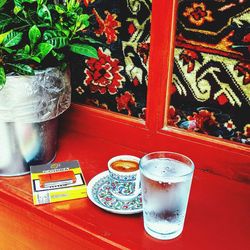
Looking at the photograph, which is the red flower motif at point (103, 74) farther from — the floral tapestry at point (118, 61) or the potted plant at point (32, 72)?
the potted plant at point (32, 72)

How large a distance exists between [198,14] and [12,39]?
0.50 metres

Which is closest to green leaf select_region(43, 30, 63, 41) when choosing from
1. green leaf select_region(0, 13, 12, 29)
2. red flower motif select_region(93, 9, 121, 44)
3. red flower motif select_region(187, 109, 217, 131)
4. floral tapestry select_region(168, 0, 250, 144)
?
green leaf select_region(0, 13, 12, 29)

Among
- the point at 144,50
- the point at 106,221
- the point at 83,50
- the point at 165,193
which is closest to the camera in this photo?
the point at 165,193

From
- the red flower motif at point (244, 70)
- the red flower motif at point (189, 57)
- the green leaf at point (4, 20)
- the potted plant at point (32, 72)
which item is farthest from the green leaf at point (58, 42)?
the red flower motif at point (244, 70)

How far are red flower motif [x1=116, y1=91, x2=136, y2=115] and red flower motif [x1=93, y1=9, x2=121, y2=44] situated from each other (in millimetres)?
177

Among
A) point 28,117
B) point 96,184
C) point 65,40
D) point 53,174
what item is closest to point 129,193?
point 96,184

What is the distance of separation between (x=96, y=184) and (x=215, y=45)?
50 centimetres

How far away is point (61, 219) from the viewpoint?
1070 millimetres

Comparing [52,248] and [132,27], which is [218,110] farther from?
[52,248]

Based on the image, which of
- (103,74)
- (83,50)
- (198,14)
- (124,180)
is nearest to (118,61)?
(103,74)

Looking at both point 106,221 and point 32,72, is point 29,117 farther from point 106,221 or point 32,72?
point 106,221

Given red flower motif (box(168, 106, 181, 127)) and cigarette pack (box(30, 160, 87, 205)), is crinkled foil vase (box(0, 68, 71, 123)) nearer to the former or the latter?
cigarette pack (box(30, 160, 87, 205))

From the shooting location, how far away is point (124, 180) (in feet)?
3.60

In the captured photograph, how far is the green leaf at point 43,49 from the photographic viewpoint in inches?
43.1
